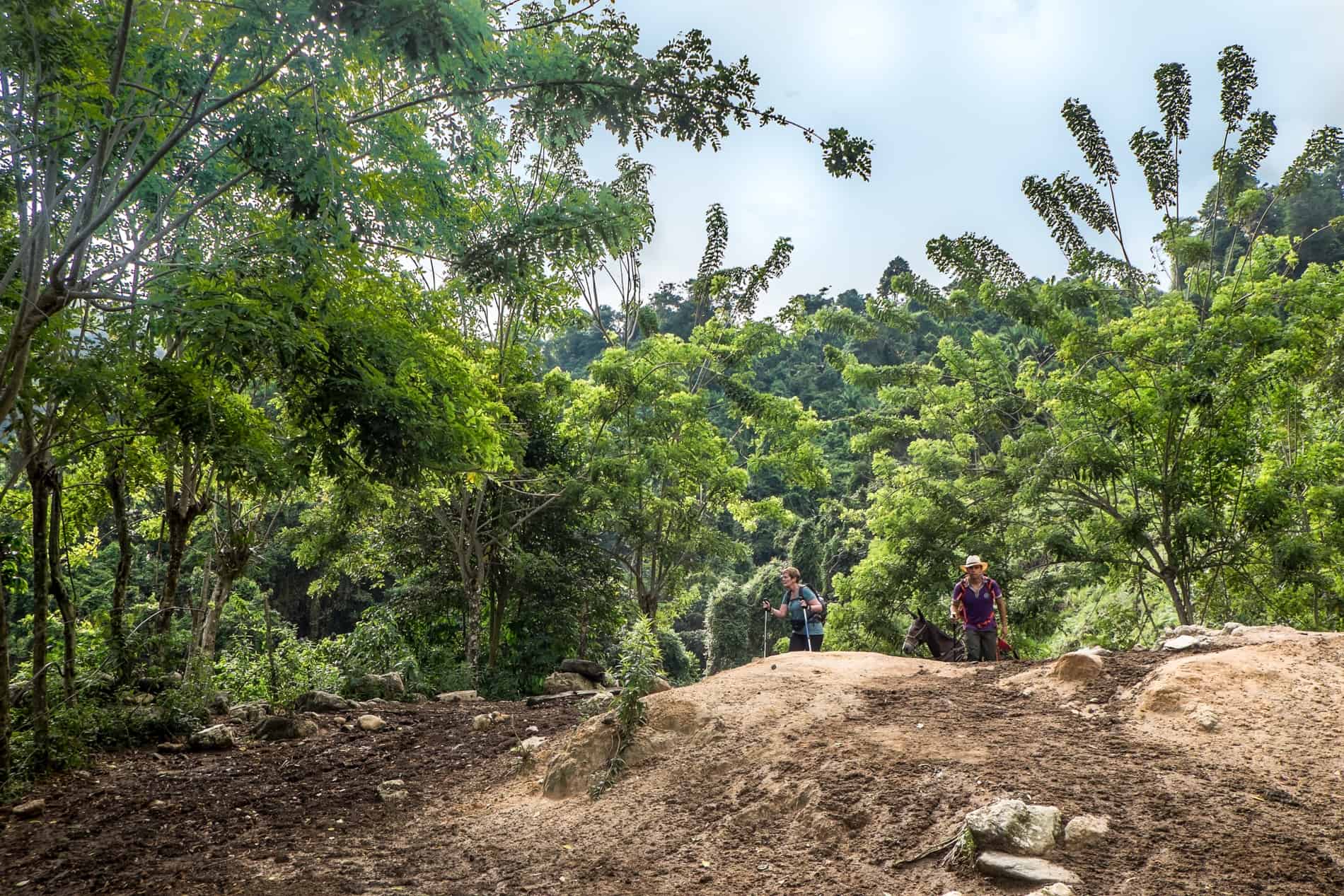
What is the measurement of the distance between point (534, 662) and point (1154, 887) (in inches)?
586

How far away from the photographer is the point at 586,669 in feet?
37.2

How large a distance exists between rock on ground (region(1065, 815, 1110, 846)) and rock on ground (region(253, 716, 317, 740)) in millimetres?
6246

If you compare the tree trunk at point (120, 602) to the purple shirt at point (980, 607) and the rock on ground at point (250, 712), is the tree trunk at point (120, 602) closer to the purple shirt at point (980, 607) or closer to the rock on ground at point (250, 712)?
the rock on ground at point (250, 712)

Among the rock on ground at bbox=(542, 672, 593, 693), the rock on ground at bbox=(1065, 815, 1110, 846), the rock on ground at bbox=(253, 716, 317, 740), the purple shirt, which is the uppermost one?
the purple shirt

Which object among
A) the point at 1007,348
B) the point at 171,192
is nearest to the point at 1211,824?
the point at 171,192

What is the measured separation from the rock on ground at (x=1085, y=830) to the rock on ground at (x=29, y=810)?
584cm

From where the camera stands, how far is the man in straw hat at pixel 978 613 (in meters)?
7.85

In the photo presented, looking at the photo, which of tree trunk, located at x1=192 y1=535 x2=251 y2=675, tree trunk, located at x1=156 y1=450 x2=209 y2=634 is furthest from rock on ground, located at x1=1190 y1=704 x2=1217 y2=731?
tree trunk, located at x1=192 y1=535 x2=251 y2=675

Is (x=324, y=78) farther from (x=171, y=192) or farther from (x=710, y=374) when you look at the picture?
(x=710, y=374)

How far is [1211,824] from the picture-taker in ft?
11.2

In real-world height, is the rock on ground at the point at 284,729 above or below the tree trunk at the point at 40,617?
below

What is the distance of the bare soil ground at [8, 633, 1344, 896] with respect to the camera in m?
3.41

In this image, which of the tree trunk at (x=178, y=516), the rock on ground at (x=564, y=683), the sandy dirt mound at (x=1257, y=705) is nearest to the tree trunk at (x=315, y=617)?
the rock on ground at (x=564, y=683)

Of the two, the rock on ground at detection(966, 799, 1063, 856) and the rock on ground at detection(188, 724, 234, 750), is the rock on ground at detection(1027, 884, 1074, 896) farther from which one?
the rock on ground at detection(188, 724, 234, 750)
